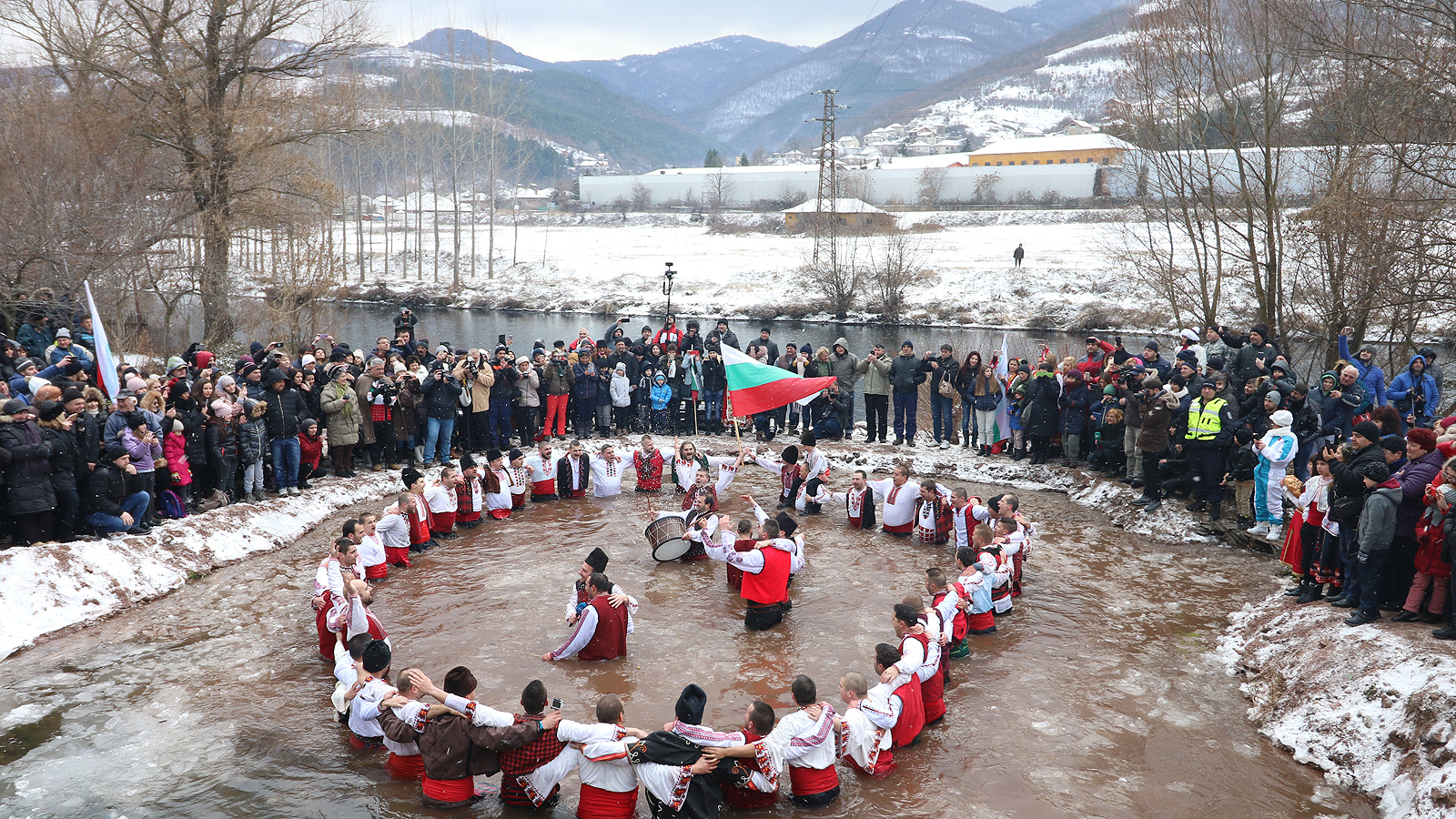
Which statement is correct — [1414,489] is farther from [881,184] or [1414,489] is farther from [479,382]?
[881,184]

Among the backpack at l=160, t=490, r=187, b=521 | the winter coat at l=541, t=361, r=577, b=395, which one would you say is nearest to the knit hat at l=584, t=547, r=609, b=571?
the backpack at l=160, t=490, r=187, b=521

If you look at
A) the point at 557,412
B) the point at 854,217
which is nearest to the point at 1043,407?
the point at 557,412

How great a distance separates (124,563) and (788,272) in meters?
44.6

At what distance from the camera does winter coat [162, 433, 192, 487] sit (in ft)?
36.5

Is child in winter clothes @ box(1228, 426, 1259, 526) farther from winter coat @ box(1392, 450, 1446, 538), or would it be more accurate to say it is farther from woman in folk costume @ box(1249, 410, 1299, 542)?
winter coat @ box(1392, 450, 1446, 538)

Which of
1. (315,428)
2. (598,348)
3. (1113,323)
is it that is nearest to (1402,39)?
(598,348)

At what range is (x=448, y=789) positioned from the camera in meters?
6.26

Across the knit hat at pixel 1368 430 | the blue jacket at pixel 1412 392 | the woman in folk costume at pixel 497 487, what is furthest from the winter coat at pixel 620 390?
the blue jacket at pixel 1412 392

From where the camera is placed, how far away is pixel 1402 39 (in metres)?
16.0

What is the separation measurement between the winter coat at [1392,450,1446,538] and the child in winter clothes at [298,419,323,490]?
13362 millimetres

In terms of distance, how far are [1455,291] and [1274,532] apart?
5.28 meters

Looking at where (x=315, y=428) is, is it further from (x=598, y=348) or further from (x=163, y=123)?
(x=163, y=123)

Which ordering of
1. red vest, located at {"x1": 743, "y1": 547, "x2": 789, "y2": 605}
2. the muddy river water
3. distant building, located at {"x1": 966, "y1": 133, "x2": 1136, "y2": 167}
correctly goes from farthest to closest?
distant building, located at {"x1": 966, "y1": 133, "x2": 1136, "y2": 167} < red vest, located at {"x1": 743, "y1": 547, "x2": 789, "y2": 605} < the muddy river water

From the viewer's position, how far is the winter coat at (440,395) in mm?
14508
